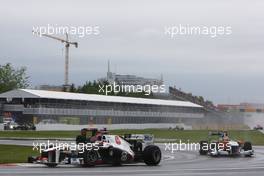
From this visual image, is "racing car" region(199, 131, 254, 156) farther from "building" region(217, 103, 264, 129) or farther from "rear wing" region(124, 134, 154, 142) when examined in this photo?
"building" region(217, 103, 264, 129)

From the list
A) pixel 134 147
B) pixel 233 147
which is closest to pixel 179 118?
pixel 233 147

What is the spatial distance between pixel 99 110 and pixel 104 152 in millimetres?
57108

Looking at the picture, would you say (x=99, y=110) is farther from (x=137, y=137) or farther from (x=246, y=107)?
(x=137, y=137)

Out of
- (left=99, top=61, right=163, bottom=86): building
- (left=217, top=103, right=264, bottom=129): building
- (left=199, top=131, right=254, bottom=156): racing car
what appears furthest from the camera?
(left=99, top=61, right=163, bottom=86): building

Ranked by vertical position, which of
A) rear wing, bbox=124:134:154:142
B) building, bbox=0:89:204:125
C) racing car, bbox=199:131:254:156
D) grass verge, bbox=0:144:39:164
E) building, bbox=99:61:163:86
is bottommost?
grass verge, bbox=0:144:39:164

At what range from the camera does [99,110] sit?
274 feet

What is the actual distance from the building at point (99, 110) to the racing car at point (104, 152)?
178 feet

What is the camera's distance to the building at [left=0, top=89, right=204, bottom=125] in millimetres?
84000

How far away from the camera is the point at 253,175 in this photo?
21.8m

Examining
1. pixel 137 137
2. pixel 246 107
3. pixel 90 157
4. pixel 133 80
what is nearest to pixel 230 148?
pixel 137 137

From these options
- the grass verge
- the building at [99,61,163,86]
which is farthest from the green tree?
the grass verge

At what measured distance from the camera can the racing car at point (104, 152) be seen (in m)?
25.6

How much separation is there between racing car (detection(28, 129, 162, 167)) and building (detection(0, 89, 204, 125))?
54.3 m

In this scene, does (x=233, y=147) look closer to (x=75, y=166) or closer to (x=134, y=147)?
(x=134, y=147)
